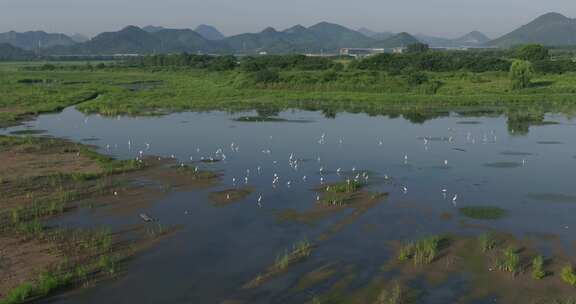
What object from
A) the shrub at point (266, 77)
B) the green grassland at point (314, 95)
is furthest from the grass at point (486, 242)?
the shrub at point (266, 77)

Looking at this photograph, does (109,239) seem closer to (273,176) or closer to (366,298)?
(366,298)

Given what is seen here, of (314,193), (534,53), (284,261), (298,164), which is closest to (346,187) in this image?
(314,193)

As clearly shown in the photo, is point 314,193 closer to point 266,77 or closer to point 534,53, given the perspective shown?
point 266,77

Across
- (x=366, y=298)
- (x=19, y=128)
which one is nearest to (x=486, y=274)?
(x=366, y=298)

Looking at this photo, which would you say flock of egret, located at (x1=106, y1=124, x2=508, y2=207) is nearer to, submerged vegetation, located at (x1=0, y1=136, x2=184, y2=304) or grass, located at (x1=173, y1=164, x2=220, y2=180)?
grass, located at (x1=173, y1=164, x2=220, y2=180)

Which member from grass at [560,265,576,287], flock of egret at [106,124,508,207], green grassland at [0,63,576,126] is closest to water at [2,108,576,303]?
flock of egret at [106,124,508,207]

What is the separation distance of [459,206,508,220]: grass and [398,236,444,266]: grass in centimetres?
318

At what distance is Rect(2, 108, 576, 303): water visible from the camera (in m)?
13.6

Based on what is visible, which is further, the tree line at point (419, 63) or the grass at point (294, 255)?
the tree line at point (419, 63)

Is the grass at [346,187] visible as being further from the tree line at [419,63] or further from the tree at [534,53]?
the tree at [534,53]

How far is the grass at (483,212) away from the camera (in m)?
17.9

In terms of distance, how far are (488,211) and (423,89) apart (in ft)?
130

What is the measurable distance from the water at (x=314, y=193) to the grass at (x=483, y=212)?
1.04ft

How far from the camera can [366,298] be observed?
12.3m
